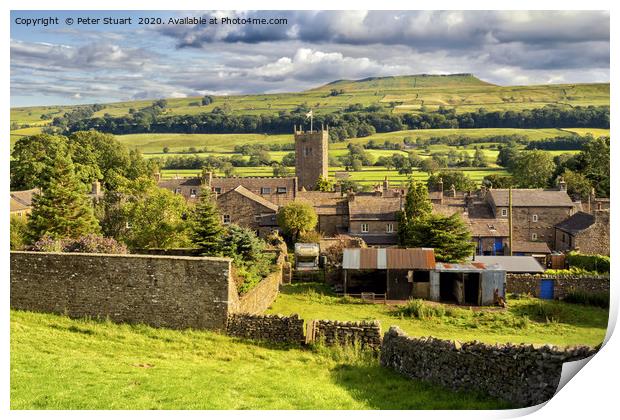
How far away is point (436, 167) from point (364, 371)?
61548 millimetres

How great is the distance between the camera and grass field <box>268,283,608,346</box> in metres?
14.1

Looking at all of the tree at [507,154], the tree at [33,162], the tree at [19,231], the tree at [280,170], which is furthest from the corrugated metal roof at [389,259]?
the tree at [280,170]

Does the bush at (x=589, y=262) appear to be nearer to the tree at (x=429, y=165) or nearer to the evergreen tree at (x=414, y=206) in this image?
the evergreen tree at (x=414, y=206)

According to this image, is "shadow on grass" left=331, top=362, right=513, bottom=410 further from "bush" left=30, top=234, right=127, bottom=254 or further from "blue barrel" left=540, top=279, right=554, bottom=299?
"blue barrel" left=540, top=279, right=554, bottom=299

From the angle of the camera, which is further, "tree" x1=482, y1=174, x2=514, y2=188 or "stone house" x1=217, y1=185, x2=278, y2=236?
"tree" x1=482, y1=174, x2=514, y2=188

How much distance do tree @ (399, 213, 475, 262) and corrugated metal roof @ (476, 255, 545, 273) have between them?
0.82 metres

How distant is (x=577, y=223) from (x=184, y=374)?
92.7 feet

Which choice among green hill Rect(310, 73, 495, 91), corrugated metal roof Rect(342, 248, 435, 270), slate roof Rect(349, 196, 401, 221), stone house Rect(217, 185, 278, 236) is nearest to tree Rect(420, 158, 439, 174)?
green hill Rect(310, 73, 495, 91)

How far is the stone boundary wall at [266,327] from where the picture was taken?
10.5 meters

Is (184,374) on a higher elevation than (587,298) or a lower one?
higher

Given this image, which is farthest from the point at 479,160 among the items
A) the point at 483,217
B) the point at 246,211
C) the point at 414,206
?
the point at 246,211

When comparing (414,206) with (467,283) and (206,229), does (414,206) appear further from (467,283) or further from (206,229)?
(206,229)

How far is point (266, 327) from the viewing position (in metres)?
10.5

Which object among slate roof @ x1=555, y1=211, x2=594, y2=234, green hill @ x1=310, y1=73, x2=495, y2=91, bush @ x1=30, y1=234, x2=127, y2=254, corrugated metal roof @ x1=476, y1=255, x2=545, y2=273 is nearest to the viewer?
bush @ x1=30, y1=234, x2=127, y2=254
